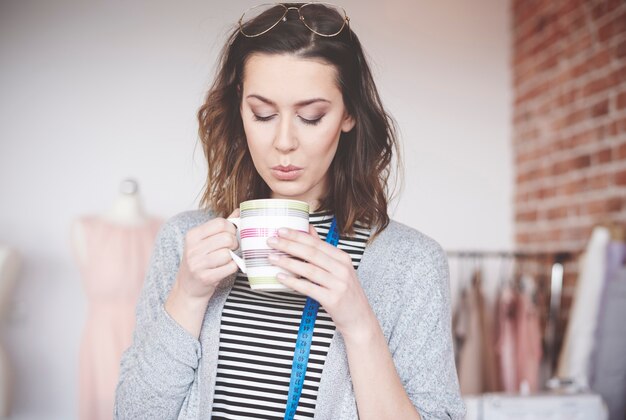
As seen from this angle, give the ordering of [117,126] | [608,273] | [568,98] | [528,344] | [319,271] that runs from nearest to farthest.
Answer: [319,271] < [608,273] < [528,344] < [568,98] < [117,126]

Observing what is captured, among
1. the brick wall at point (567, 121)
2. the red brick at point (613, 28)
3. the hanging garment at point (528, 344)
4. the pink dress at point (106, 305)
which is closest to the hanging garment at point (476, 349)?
the hanging garment at point (528, 344)

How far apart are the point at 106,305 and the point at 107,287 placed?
0.07 meters

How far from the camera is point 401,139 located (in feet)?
9.32

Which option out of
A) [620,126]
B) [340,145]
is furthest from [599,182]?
[340,145]

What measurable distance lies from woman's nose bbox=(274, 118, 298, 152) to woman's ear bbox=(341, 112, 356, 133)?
0.15 metres

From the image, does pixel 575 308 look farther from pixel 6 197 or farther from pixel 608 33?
pixel 6 197

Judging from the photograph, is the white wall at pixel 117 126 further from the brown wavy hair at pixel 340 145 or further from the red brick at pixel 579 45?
the brown wavy hair at pixel 340 145

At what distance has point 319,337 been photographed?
100 centimetres

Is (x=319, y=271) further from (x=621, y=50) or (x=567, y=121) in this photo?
(x=567, y=121)

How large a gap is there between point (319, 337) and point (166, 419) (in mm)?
258

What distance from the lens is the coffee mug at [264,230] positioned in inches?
33.3

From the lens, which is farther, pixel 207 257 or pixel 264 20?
pixel 264 20

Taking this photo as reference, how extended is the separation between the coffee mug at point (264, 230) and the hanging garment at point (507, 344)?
221cm

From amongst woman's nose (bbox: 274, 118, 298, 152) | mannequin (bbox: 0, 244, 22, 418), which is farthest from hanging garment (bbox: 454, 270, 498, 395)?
woman's nose (bbox: 274, 118, 298, 152)
